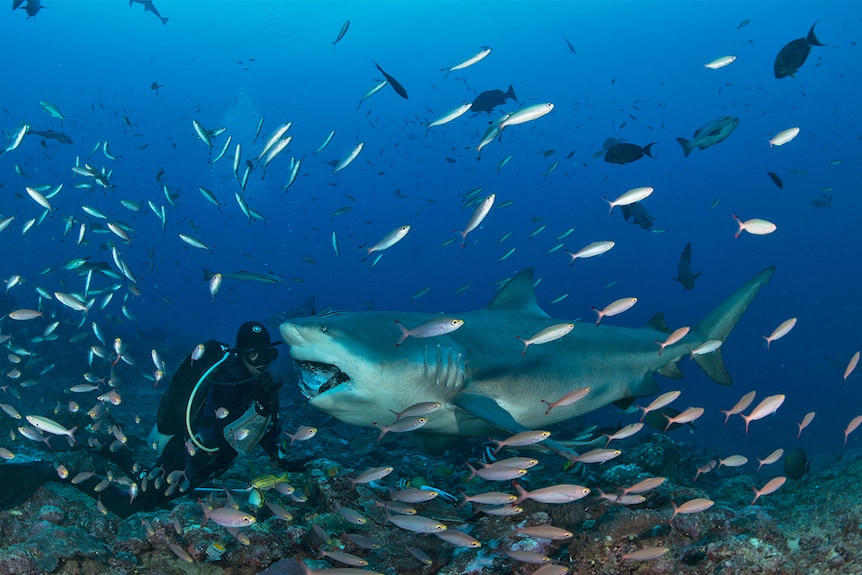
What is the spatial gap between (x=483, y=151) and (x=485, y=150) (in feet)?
3.64

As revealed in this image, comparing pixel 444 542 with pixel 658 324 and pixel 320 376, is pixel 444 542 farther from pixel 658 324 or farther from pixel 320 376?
pixel 658 324

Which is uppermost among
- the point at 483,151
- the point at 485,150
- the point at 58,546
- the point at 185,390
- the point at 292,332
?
the point at 292,332

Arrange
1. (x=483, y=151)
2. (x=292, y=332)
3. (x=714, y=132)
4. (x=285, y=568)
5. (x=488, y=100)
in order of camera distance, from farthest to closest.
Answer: (x=483, y=151) → (x=488, y=100) → (x=714, y=132) → (x=292, y=332) → (x=285, y=568)

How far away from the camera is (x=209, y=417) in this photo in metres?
4.75

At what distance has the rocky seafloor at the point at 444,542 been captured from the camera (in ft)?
9.12

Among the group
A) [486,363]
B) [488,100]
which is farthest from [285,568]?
[488,100]

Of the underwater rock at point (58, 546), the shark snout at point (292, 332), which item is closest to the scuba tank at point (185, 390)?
the shark snout at point (292, 332)

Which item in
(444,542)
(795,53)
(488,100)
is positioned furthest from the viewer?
(488,100)

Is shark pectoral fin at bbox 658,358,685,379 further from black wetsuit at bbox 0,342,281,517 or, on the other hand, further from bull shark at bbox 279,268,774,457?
black wetsuit at bbox 0,342,281,517

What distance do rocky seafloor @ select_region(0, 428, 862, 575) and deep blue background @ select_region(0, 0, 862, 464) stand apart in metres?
11.4

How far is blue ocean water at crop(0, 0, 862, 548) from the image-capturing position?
61.9 m

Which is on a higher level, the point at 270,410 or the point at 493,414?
the point at 493,414

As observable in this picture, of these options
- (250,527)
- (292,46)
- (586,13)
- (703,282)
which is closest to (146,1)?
(250,527)

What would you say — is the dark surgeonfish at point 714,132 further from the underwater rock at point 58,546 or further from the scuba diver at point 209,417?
the underwater rock at point 58,546
